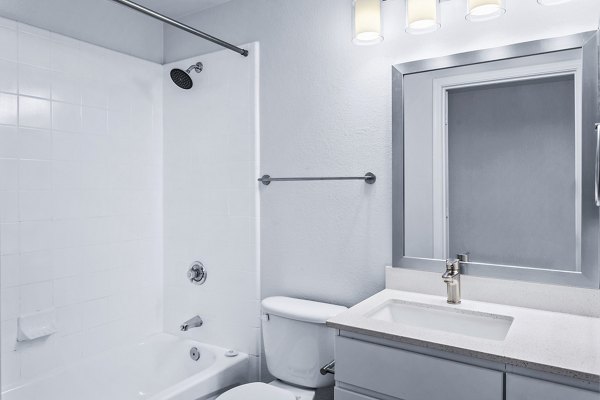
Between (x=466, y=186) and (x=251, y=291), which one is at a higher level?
(x=466, y=186)

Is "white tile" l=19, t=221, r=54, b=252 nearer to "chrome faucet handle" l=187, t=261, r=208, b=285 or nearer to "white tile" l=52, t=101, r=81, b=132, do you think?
"white tile" l=52, t=101, r=81, b=132

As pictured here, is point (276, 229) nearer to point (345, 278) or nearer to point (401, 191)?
point (345, 278)

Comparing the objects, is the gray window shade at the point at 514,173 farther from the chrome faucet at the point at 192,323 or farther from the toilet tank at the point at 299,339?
the chrome faucet at the point at 192,323

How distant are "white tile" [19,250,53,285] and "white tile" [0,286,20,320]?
57mm

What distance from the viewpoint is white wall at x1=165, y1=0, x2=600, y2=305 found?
1.88m

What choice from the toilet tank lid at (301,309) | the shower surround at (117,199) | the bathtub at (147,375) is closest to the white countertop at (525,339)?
the toilet tank lid at (301,309)

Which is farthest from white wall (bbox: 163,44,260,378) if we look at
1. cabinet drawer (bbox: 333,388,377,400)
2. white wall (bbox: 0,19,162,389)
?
cabinet drawer (bbox: 333,388,377,400)

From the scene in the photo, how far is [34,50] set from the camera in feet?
6.72

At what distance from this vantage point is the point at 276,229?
7.39 ft

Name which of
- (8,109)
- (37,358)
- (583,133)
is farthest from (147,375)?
(583,133)

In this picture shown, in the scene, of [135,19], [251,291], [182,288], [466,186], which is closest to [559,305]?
[466,186]

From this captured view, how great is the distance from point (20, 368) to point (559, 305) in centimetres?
229

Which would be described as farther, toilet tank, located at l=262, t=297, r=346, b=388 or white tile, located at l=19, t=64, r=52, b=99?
white tile, located at l=19, t=64, r=52, b=99

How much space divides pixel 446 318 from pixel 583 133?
31.7 inches
